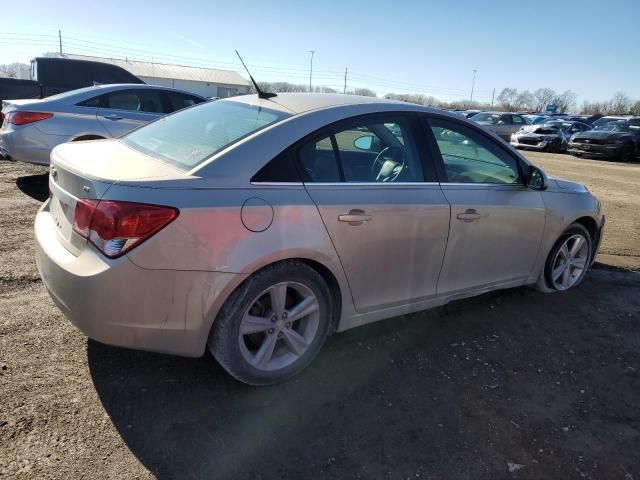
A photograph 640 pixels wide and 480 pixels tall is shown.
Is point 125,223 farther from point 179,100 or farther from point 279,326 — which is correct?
point 179,100

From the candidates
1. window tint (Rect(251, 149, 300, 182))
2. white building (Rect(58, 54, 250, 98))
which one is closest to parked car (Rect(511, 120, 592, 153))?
window tint (Rect(251, 149, 300, 182))

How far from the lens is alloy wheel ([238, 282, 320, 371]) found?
2719mm

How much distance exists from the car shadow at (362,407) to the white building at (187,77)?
214 feet

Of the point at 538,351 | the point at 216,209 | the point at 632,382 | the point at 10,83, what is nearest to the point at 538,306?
the point at 538,351

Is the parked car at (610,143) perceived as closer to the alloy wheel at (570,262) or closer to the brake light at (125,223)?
the alloy wheel at (570,262)

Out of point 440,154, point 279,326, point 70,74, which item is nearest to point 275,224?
point 279,326

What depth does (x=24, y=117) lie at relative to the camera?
680 cm

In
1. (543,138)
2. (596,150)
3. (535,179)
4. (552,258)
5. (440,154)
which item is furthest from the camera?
(543,138)

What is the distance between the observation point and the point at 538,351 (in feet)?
11.6

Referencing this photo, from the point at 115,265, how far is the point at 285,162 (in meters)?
1.02

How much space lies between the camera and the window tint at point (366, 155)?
2.88 m

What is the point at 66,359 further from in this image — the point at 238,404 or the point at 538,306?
the point at 538,306

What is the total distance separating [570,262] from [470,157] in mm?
1640

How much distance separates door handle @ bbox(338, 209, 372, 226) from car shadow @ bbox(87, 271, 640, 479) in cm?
93
